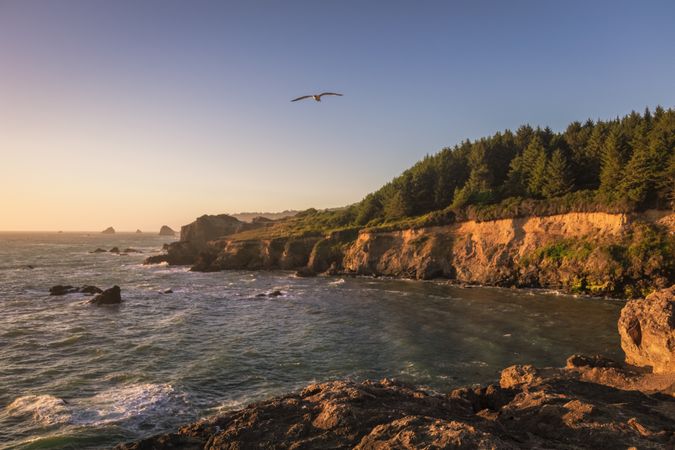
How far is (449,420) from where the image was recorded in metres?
12.3

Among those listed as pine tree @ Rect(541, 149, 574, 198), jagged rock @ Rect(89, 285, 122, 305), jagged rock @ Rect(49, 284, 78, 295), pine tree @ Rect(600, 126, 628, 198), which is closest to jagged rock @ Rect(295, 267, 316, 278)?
jagged rock @ Rect(89, 285, 122, 305)

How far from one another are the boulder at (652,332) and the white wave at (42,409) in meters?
30.7

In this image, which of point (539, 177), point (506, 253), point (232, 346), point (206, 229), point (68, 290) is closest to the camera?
point (232, 346)

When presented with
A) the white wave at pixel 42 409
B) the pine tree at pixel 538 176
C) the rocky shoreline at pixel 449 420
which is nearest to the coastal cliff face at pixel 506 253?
the pine tree at pixel 538 176

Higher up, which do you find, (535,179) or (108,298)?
(535,179)

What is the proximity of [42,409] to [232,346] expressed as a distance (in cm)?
1321

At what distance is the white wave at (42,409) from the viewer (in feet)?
64.1

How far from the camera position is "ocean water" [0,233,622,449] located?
20.8 m

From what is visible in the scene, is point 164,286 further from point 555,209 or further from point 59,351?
point 555,209

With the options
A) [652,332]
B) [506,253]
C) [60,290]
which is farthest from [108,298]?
[506,253]

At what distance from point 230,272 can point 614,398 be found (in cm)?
7521

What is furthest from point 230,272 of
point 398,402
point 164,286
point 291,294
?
point 398,402

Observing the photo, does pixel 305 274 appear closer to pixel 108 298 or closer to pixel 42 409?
pixel 108 298

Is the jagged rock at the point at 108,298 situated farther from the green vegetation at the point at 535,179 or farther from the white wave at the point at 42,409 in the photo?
the green vegetation at the point at 535,179
